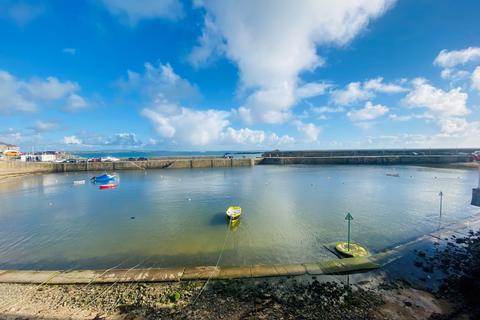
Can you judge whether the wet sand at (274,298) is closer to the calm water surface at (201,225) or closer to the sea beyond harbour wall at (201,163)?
the calm water surface at (201,225)

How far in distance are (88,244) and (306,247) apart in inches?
520

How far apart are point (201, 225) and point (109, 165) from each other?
167 feet

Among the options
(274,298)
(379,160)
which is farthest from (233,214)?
(379,160)

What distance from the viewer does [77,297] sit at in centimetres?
737

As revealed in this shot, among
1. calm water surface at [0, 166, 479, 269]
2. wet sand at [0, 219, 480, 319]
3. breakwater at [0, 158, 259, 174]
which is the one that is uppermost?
breakwater at [0, 158, 259, 174]

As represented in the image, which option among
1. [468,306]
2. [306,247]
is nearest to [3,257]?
[306,247]

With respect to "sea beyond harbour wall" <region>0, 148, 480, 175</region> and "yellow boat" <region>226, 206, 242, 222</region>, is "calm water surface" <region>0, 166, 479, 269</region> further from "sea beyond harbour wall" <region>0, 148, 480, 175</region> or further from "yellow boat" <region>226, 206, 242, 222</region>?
"sea beyond harbour wall" <region>0, 148, 480, 175</region>

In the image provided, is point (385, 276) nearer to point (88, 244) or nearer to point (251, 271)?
point (251, 271)

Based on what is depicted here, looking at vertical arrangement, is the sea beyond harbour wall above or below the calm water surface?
above

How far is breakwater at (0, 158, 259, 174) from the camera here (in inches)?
1804

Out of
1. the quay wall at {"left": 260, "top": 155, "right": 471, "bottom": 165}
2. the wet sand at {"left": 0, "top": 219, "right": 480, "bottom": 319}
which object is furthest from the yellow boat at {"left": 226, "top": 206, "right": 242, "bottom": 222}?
the quay wall at {"left": 260, "top": 155, "right": 471, "bottom": 165}

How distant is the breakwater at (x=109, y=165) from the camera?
45812mm

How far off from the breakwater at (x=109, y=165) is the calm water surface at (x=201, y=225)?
29.8 meters

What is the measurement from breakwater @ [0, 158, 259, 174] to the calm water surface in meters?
29.8
